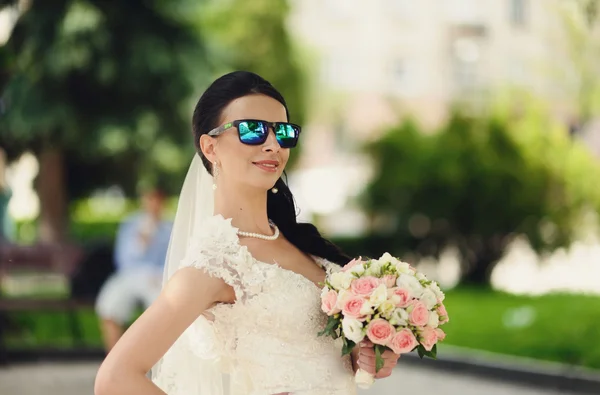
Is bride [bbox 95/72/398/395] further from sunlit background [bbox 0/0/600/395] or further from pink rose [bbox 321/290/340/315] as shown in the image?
sunlit background [bbox 0/0/600/395]

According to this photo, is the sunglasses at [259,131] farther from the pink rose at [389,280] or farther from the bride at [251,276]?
the pink rose at [389,280]

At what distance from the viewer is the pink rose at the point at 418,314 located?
10.5 ft

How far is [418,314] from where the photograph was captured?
10.5 feet

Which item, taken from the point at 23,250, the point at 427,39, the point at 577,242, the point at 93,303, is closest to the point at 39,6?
the point at 23,250

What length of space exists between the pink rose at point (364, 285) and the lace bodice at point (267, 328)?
0.15 meters

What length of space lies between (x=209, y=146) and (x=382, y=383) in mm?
7837

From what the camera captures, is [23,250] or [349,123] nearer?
[23,250]

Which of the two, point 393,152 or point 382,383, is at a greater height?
point 393,152

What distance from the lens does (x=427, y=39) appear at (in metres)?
47.1

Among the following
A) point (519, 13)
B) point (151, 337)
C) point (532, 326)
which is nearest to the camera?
point (151, 337)

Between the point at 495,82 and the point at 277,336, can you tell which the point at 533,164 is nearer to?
the point at 495,82

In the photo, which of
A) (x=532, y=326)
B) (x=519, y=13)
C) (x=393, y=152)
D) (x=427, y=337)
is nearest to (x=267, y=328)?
(x=427, y=337)

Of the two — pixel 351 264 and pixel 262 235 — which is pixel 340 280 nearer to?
pixel 351 264

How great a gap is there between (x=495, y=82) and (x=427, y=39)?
26.9 metres
